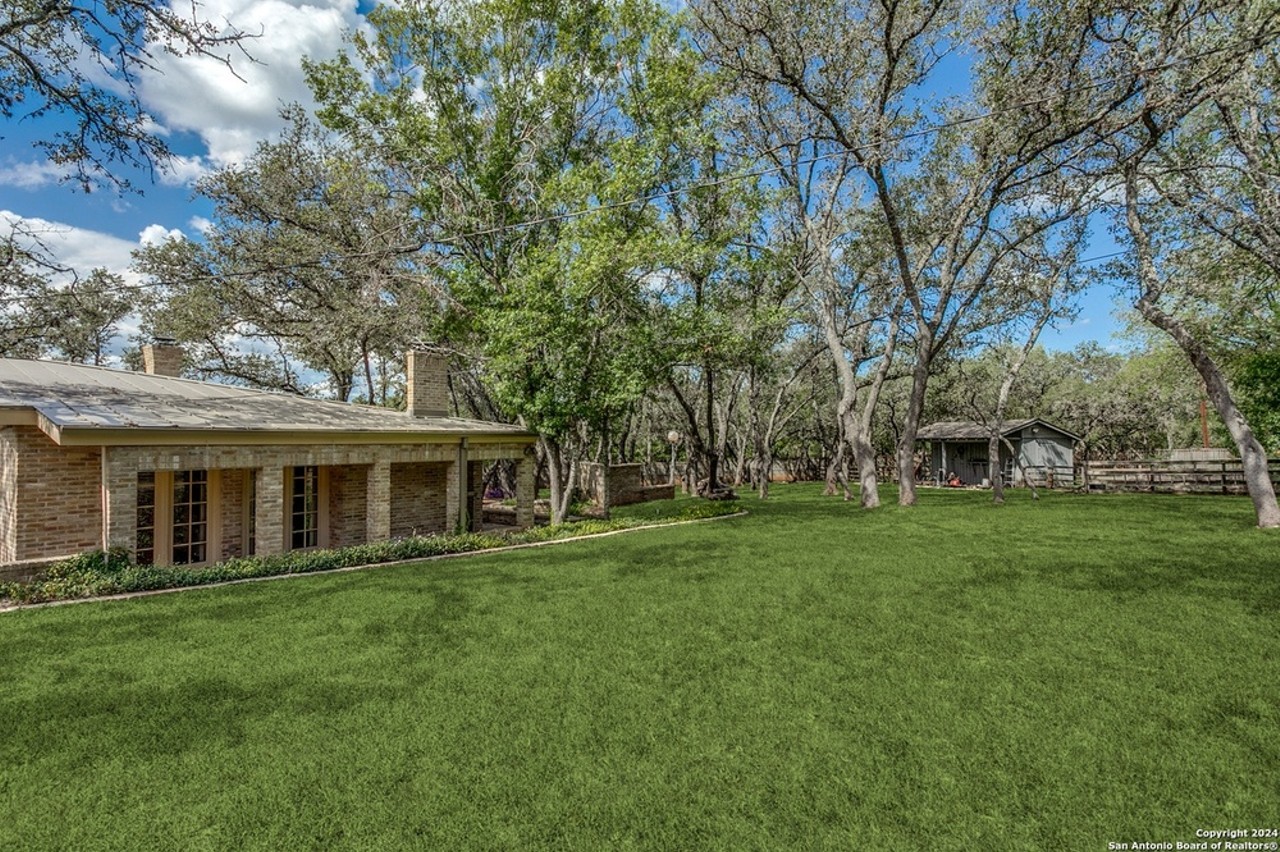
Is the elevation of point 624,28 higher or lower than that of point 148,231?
higher

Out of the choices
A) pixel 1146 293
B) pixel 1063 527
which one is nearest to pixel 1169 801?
pixel 1063 527

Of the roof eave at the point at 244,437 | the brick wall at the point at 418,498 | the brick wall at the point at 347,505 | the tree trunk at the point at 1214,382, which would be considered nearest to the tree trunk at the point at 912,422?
the tree trunk at the point at 1214,382

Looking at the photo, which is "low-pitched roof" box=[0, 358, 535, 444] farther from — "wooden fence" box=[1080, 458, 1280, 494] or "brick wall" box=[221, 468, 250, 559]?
"wooden fence" box=[1080, 458, 1280, 494]

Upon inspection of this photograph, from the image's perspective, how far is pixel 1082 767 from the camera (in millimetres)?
3152

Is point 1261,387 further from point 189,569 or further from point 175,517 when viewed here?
point 175,517

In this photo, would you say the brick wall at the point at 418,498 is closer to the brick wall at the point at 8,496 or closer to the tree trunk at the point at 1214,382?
the brick wall at the point at 8,496

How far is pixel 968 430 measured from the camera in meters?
28.0

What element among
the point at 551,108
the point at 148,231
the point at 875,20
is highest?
the point at 875,20

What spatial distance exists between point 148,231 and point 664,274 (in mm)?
15008

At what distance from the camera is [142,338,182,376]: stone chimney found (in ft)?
40.1

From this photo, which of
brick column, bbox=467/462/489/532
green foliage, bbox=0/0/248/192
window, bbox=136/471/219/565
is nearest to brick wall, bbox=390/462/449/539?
brick column, bbox=467/462/489/532

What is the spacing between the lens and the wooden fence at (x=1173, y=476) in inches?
720

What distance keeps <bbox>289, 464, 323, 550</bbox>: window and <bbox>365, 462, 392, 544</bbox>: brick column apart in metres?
1.12

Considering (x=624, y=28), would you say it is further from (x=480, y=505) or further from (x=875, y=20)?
(x=480, y=505)
